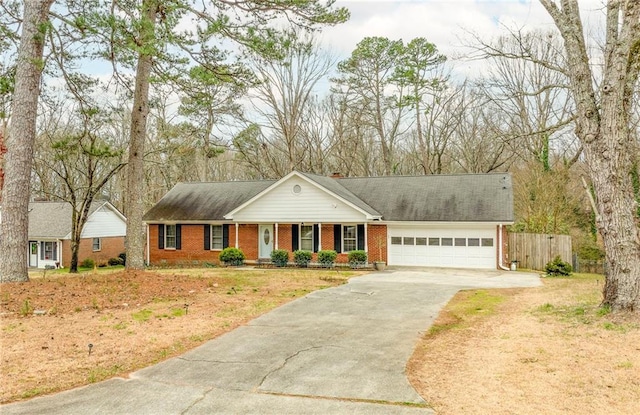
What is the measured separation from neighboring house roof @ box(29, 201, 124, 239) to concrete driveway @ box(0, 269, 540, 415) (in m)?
27.1

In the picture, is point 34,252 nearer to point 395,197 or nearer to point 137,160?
point 137,160

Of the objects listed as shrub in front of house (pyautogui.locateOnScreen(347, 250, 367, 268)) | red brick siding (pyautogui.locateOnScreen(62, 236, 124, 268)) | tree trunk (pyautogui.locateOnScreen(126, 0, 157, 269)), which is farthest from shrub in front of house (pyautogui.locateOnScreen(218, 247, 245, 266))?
red brick siding (pyautogui.locateOnScreen(62, 236, 124, 268))

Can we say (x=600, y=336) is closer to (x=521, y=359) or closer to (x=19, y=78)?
(x=521, y=359)

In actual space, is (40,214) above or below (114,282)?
above

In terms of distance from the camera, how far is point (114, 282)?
12.9m

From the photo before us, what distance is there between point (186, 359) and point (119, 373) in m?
0.98

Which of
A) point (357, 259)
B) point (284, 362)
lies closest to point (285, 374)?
point (284, 362)

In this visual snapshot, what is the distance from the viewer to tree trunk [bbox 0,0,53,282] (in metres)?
11.9

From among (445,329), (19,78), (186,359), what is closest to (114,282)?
(19,78)

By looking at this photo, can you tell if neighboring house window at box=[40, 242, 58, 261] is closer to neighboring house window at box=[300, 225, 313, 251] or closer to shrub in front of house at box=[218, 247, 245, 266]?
shrub in front of house at box=[218, 247, 245, 266]

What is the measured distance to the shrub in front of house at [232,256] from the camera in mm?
23344

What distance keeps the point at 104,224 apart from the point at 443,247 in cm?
2503

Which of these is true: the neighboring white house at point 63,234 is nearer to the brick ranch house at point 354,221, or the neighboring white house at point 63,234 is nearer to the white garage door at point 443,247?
the brick ranch house at point 354,221

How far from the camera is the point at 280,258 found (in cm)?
2280
